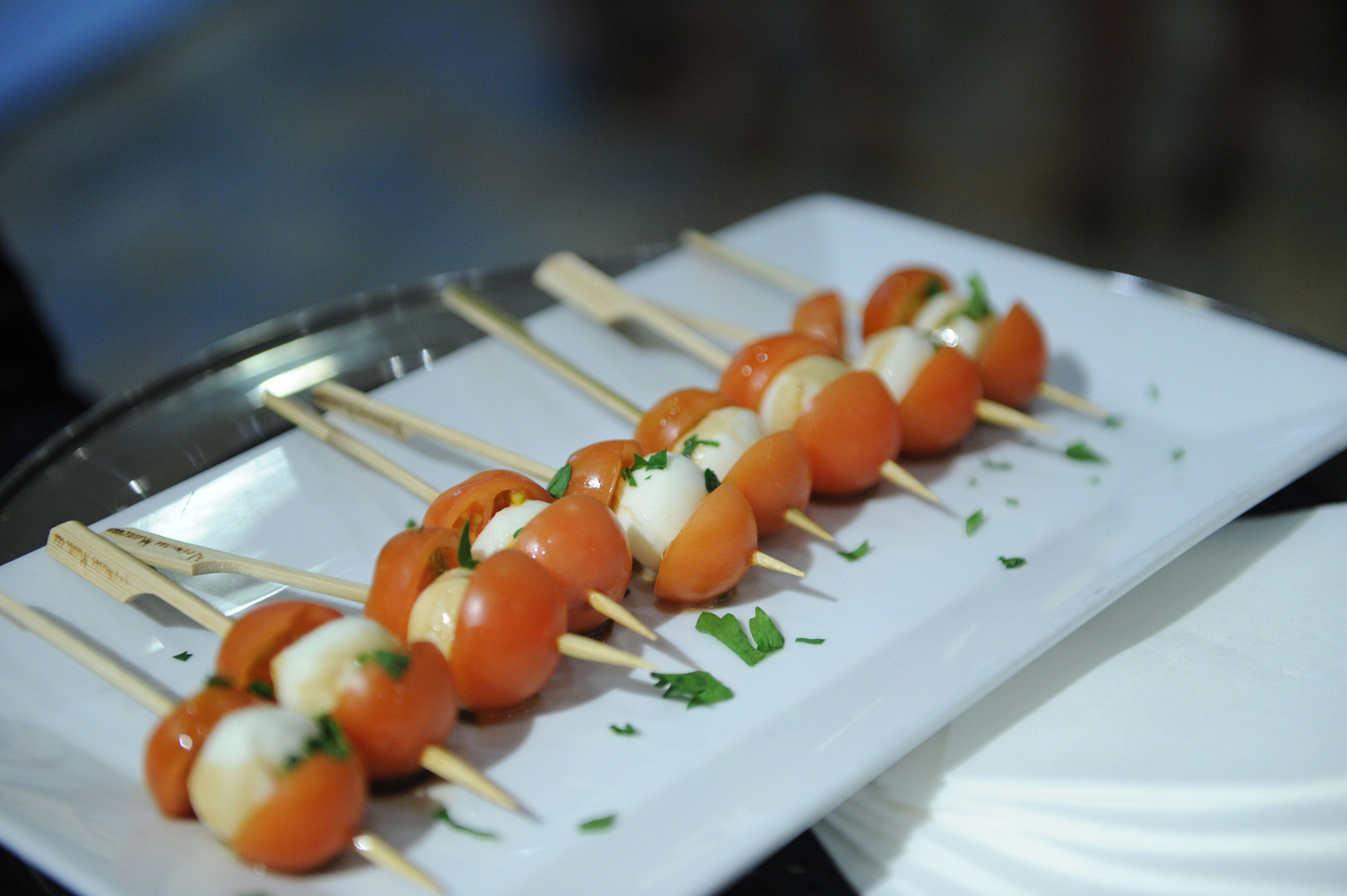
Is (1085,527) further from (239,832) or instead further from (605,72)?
(605,72)

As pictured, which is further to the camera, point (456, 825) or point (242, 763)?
point (456, 825)

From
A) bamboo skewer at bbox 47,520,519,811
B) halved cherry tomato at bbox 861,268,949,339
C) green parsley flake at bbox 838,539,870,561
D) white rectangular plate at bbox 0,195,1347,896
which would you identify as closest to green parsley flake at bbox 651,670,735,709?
white rectangular plate at bbox 0,195,1347,896

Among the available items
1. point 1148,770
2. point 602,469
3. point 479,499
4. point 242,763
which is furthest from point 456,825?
point 1148,770

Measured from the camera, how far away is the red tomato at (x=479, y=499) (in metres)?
1.71

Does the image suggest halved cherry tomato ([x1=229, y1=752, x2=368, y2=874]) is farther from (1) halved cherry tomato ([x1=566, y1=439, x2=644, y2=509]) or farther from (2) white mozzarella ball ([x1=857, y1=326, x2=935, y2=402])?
(2) white mozzarella ball ([x1=857, y1=326, x2=935, y2=402])

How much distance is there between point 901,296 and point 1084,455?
51 cm

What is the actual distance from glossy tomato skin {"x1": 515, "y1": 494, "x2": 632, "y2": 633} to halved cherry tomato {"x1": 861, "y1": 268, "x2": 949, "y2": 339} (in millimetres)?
991

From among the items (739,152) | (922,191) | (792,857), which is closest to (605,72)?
(739,152)

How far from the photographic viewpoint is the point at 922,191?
580 cm

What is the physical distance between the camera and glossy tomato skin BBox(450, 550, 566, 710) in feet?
4.79

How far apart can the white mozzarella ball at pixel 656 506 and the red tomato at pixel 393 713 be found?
1.44 ft

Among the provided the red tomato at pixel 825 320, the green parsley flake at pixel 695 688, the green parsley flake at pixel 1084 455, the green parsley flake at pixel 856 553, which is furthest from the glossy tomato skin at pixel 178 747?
the green parsley flake at pixel 1084 455

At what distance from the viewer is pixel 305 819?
1.25 meters

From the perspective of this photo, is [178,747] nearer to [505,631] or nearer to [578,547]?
[505,631]
